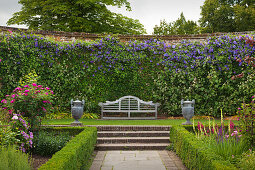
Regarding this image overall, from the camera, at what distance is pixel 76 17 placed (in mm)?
17438

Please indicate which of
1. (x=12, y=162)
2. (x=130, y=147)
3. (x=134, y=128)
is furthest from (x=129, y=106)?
(x=12, y=162)

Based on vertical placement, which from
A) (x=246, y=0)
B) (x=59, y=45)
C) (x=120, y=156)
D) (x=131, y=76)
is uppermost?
(x=246, y=0)

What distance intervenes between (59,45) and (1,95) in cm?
291

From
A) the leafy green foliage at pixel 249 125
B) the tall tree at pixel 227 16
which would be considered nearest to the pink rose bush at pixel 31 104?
the leafy green foliage at pixel 249 125

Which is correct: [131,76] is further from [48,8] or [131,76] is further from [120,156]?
[48,8]

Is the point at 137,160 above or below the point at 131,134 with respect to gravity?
below

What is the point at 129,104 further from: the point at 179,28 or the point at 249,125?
the point at 179,28

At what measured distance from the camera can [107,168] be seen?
5.57 metres

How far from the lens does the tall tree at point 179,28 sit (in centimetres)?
2836

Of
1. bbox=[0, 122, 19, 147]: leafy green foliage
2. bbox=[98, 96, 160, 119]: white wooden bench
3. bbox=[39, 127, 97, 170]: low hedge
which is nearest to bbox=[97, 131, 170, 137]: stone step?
bbox=[39, 127, 97, 170]: low hedge

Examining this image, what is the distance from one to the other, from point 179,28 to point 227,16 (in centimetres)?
1098

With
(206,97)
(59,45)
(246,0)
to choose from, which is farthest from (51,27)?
(246,0)

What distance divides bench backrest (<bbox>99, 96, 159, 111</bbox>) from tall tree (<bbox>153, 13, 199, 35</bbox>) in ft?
52.8

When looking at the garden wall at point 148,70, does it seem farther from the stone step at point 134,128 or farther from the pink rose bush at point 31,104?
the pink rose bush at point 31,104
